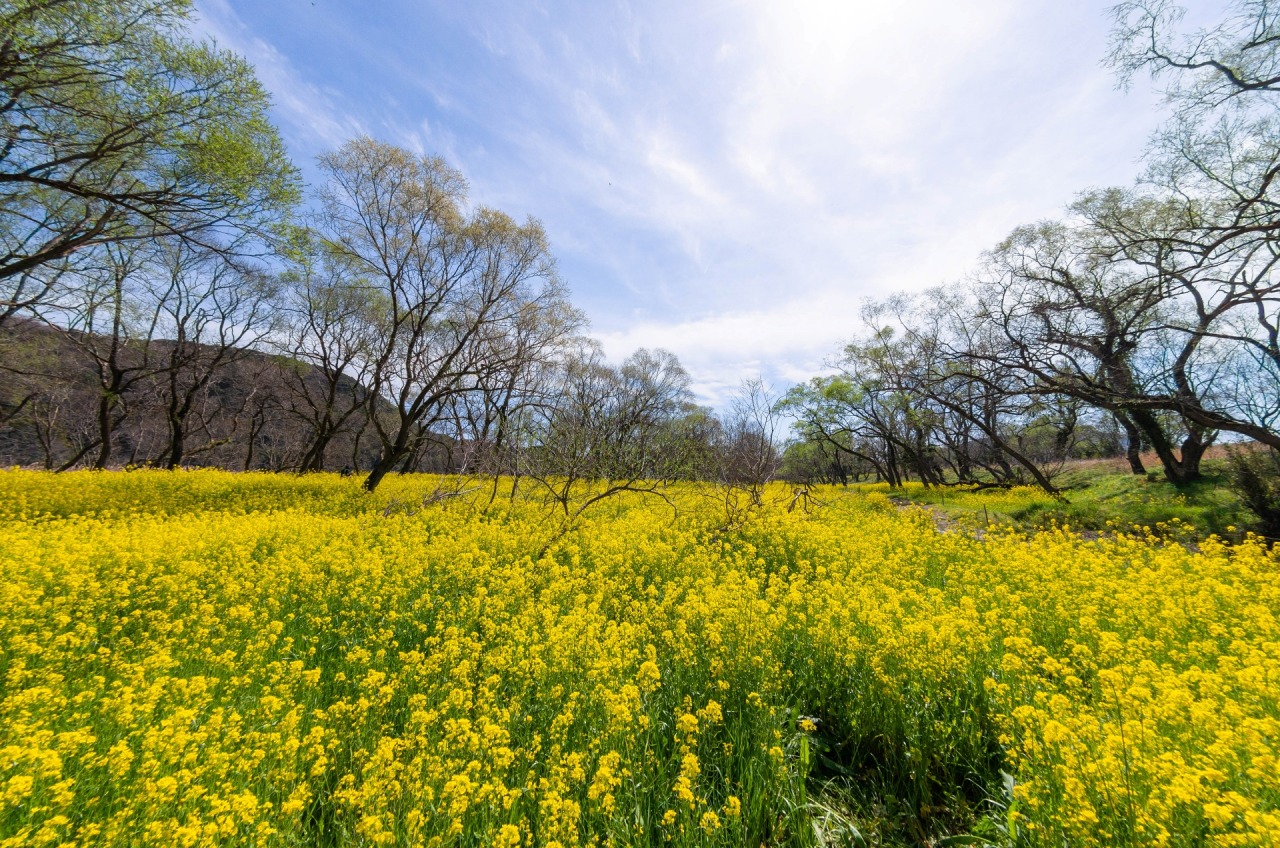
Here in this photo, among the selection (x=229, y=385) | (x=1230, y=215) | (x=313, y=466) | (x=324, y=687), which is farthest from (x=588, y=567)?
(x=229, y=385)

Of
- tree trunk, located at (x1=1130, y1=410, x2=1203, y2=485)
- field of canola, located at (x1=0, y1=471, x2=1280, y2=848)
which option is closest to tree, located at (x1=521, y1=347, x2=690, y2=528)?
field of canola, located at (x1=0, y1=471, x2=1280, y2=848)

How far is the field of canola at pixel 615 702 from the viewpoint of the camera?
82.7 inches

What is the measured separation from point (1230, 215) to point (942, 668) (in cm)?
1554

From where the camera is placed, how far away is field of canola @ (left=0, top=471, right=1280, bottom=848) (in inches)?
82.7

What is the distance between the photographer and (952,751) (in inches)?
114

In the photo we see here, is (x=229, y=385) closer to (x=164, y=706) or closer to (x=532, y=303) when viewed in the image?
(x=532, y=303)

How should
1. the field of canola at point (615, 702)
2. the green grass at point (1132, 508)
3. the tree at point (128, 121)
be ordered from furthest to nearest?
1. the green grass at point (1132, 508)
2. the tree at point (128, 121)
3. the field of canola at point (615, 702)

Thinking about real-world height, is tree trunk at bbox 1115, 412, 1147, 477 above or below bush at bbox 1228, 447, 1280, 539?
above

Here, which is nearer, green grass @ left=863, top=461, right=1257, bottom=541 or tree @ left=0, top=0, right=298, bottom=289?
tree @ left=0, top=0, right=298, bottom=289

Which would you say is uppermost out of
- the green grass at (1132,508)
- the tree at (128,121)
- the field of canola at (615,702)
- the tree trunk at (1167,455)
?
the tree at (128,121)

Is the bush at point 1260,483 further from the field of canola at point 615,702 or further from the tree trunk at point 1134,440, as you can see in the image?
the tree trunk at point 1134,440

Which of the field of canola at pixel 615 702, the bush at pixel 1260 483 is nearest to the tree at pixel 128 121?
the field of canola at pixel 615 702

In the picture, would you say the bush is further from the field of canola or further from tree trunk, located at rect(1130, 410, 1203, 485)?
the field of canola

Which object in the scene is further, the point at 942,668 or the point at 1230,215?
the point at 1230,215
